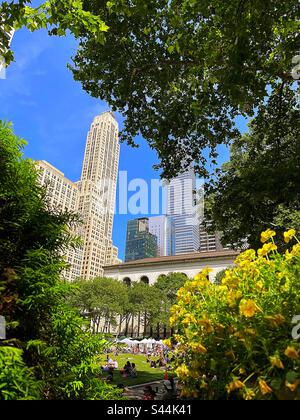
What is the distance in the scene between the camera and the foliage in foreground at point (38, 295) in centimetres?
308

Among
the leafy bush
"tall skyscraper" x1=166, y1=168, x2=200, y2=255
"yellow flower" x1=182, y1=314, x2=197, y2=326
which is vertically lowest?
the leafy bush

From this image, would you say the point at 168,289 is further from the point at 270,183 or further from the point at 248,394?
the point at 248,394

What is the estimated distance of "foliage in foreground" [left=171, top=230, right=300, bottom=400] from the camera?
177cm

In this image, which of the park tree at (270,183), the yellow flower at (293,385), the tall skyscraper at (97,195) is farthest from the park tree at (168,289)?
the yellow flower at (293,385)

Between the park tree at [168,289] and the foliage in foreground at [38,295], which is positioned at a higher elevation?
the park tree at [168,289]

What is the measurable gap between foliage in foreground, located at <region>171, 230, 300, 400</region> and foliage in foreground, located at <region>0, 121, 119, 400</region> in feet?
4.04

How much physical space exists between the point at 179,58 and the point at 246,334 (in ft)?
31.6

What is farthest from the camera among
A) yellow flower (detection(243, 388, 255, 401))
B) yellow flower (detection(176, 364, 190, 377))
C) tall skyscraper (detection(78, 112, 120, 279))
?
tall skyscraper (detection(78, 112, 120, 279))

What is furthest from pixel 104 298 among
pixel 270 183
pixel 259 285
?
pixel 259 285

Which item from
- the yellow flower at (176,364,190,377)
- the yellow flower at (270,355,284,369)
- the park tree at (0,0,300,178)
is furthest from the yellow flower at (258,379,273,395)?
the park tree at (0,0,300,178)

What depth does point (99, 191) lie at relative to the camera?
134125mm

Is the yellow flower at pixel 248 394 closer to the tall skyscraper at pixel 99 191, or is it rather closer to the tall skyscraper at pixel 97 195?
the tall skyscraper at pixel 97 195

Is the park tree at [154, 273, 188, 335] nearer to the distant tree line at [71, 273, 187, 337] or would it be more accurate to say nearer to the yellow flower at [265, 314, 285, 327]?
the distant tree line at [71, 273, 187, 337]
